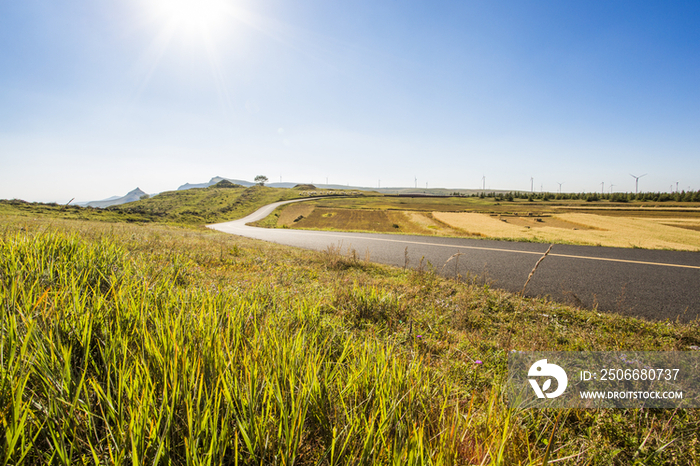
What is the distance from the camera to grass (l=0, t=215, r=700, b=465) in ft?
3.98

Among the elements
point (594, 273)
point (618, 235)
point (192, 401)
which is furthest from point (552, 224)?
point (192, 401)

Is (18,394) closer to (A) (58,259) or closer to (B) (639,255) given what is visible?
(A) (58,259)

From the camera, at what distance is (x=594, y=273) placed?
7223 mm

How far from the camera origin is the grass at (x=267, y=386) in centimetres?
121

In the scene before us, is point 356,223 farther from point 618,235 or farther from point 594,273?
point 594,273

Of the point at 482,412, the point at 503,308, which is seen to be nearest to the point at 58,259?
the point at 482,412

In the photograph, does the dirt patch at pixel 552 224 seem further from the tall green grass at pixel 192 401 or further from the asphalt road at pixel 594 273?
the tall green grass at pixel 192 401

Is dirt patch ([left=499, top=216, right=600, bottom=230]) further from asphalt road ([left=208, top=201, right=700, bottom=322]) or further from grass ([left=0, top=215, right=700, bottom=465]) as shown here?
grass ([left=0, top=215, right=700, bottom=465])

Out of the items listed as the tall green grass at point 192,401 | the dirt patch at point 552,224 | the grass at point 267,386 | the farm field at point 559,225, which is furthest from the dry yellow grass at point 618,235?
the tall green grass at point 192,401

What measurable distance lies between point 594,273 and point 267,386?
8845 millimetres

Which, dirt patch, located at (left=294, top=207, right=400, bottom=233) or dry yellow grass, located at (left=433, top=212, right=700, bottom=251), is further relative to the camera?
dirt patch, located at (left=294, top=207, right=400, bottom=233)

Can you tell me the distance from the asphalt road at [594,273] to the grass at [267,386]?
47.6 inches

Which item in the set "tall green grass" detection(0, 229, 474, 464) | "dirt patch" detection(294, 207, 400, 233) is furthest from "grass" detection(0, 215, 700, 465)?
"dirt patch" detection(294, 207, 400, 233)

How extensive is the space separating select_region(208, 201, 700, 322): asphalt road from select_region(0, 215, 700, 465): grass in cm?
121
